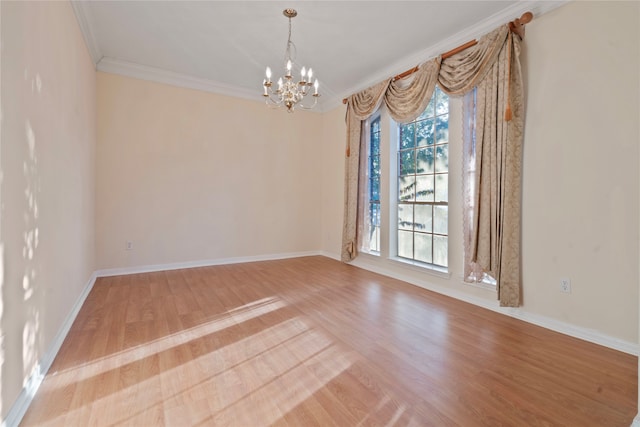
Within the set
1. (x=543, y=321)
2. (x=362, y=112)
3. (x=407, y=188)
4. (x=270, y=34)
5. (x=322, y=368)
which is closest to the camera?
(x=322, y=368)

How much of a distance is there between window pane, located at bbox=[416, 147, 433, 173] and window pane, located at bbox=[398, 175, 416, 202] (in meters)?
0.17

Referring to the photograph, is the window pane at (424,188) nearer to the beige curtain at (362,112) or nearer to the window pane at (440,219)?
the window pane at (440,219)

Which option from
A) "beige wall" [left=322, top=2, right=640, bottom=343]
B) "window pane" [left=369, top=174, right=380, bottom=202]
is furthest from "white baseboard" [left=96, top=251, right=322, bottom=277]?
"beige wall" [left=322, top=2, right=640, bottom=343]

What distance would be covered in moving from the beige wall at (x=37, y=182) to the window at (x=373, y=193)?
3739mm


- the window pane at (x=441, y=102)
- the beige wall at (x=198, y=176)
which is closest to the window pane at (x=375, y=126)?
the window pane at (x=441, y=102)

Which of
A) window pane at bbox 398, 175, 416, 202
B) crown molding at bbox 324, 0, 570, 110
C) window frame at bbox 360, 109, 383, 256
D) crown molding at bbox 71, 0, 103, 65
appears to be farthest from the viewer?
window frame at bbox 360, 109, 383, 256

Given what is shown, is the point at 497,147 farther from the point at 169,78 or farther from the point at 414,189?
the point at 169,78

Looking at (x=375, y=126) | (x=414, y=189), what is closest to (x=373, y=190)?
(x=414, y=189)

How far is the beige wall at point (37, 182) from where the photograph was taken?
1401 millimetres

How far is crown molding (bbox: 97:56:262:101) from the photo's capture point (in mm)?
4121

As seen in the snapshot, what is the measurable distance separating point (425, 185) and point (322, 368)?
9.11 feet

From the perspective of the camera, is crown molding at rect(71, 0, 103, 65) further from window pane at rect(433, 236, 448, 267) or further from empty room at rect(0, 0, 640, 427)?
window pane at rect(433, 236, 448, 267)

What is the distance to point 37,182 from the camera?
181 centimetres

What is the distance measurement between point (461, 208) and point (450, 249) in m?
0.50
